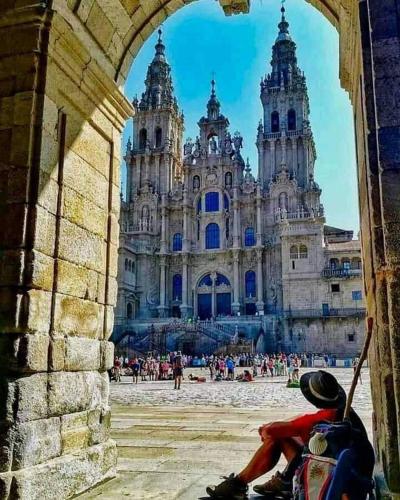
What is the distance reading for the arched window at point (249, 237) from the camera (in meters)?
47.8

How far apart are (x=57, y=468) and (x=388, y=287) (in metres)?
2.63

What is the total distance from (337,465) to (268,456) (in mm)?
1190

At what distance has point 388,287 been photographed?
2.91m

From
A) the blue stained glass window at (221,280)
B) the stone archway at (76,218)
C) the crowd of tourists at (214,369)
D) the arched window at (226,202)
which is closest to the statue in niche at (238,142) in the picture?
the arched window at (226,202)

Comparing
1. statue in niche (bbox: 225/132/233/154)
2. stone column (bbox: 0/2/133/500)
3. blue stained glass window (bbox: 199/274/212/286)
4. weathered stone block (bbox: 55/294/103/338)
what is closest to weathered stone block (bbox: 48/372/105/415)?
stone column (bbox: 0/2/133/500)

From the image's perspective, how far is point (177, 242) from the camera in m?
50.2

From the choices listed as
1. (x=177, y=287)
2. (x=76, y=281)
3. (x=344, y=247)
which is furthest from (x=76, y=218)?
(x=177, y=287)

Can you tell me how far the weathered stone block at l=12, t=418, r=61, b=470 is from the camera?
128 inches

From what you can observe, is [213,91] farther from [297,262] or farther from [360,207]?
[360,207]

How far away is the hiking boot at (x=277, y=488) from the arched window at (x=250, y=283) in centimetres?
4272

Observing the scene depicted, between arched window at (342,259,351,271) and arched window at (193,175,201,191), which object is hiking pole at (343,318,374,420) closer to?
arched window at (342,259,351,271)

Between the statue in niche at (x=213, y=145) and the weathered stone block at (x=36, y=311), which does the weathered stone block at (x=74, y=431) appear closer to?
the weathered stone block at (x=36, y=311)

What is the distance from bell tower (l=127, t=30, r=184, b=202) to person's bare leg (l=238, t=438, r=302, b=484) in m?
48.7

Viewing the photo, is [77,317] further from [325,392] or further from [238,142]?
[238,142]
